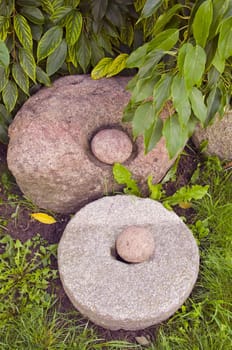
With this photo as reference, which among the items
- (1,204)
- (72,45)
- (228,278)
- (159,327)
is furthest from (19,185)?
(228,278)

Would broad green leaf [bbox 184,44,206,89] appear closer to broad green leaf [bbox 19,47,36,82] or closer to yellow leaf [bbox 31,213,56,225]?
broad green leaf [bbox 19,47,36,82]

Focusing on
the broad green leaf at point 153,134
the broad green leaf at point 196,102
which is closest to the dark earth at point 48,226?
the broad green leaf at point 153,134

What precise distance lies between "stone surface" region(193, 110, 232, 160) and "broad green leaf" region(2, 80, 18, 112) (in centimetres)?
100

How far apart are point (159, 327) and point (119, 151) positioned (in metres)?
0.81

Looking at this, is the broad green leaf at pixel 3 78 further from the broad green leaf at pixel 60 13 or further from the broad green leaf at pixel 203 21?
the broad green leaf at pixel 203 21

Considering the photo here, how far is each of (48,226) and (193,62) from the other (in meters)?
1.26

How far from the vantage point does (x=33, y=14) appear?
218 cm

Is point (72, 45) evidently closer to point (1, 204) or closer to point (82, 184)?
point (82, 184)

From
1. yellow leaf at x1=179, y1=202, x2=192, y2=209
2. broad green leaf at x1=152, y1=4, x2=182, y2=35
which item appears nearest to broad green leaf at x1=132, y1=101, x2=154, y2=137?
broad green leaf at x1=152, y1=4, x2=182, y2=35

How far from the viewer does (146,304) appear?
2.04 meters

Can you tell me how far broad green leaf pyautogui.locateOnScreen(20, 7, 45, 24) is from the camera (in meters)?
2.17

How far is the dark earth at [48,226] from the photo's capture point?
2.23 meters

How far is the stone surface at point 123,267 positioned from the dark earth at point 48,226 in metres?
0.09

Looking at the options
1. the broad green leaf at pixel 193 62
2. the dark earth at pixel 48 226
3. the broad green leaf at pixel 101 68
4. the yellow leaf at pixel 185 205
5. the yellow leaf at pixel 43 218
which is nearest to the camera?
the broad green leaf at pixel 193 62
